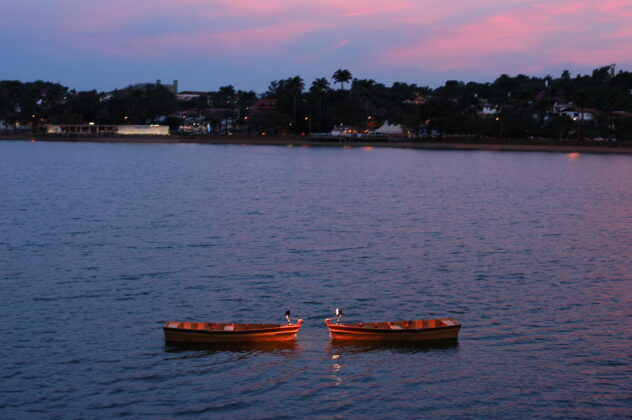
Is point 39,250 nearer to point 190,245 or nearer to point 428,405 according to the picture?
point 190,245

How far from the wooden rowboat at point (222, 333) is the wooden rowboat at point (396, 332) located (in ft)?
4.94

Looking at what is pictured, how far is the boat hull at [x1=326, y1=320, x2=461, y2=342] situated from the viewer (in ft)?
72.5

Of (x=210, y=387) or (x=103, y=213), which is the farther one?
(x=103, y=213)

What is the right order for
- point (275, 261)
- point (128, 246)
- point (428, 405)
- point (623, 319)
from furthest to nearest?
point (128, 246), point (275, 261), point (623, 319), point (428, 405)

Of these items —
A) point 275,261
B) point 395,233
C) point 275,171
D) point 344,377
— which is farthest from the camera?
point 275,171

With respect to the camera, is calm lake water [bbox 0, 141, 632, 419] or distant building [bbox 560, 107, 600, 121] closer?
calm lake water [bbox 0, 141, 632, 419]

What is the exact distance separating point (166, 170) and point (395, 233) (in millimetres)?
71498

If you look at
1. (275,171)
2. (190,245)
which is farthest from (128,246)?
(275,171)

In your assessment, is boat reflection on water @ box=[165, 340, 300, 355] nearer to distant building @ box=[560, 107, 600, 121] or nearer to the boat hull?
the boat hull

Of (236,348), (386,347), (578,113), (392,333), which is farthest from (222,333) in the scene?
(578,113)

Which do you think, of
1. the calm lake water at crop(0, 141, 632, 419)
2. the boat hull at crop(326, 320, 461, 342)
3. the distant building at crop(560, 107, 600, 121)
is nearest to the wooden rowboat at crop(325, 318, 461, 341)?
the boat hull at crop(326, 320, 461, 342)

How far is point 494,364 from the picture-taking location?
20.8m

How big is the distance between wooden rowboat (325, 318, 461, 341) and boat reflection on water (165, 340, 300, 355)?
4.87 feet

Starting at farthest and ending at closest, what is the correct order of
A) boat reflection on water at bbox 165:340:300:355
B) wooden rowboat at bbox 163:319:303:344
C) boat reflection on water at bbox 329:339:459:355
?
boat reflection on water at bbox 329:339:459:355
wooden rowboat at bbox 163:319:303:344
boat reflection on water at bbox 165:340:300:355
